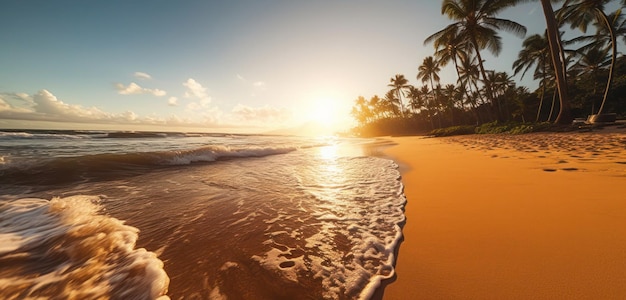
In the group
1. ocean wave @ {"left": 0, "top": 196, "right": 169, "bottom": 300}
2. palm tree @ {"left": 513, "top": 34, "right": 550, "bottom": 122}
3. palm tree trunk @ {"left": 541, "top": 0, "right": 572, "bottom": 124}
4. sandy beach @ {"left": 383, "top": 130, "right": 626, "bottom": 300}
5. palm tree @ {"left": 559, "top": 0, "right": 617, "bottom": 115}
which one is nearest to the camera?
sandy beach @ {"left": 383, "top": 130, "right": 626, "bottom": 300}

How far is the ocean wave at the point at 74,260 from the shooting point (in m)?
1.77

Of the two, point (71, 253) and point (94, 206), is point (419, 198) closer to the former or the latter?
point (71, 253)

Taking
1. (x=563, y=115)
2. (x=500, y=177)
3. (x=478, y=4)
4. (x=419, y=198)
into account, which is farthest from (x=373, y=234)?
(x=478, y=4)

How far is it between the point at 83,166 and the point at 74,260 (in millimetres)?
7298

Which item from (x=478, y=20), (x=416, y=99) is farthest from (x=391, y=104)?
(x=478, y=20)

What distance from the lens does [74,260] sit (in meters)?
2.21

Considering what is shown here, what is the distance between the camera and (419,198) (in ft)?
12.9

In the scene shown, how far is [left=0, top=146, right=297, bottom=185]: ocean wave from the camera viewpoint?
6.05 meters

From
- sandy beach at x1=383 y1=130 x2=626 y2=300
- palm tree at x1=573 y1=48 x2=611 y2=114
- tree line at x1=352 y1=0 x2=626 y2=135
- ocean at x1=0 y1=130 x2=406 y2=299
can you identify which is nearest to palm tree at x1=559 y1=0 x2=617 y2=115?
tree line at x1=352 y1=0 x2=626 y2=135


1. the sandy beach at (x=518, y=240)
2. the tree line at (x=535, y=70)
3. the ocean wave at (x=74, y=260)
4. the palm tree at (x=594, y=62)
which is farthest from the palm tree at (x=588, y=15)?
the ocean wave at (x=74, y=260)

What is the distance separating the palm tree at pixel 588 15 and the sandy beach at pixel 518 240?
21.2 m

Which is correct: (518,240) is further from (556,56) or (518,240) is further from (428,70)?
(428,70)

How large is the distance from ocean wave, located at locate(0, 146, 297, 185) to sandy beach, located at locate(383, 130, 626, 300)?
8.21 metres

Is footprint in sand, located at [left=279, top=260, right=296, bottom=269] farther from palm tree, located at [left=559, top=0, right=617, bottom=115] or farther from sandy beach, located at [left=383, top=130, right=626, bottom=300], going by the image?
palm tree, located at [left=559, top=0, right=617, bottom=115]
